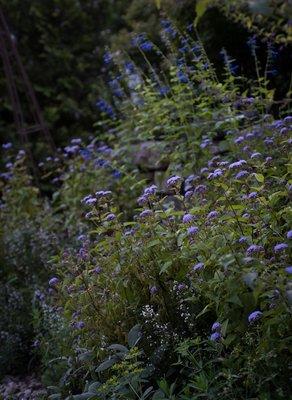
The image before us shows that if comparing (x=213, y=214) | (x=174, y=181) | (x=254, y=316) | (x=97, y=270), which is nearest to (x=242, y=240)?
(x=213, y=214)

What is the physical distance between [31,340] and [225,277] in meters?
1.99

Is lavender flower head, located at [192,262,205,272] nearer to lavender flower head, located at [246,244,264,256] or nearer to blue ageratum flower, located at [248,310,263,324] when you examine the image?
lavender flower head, located at [246,244,264,256]

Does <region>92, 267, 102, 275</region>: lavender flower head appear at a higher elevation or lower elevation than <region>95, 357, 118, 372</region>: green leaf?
higher

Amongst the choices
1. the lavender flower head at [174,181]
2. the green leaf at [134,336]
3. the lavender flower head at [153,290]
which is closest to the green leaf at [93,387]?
the green leaf at [134,336]

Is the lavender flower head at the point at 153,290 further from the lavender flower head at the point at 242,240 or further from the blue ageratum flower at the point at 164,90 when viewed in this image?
the blue ageratum flower at the point at 164,90

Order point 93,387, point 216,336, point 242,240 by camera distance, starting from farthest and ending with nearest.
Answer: point 93,387 < point 242,240 < point 216,336

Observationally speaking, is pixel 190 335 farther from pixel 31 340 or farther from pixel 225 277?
pixel 31 340

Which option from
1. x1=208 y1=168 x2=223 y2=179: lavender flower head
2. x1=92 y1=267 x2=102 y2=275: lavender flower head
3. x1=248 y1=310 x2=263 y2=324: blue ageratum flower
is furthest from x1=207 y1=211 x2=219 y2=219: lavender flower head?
x1=92 y1=267 x2=102 y2=275: lavender flower head

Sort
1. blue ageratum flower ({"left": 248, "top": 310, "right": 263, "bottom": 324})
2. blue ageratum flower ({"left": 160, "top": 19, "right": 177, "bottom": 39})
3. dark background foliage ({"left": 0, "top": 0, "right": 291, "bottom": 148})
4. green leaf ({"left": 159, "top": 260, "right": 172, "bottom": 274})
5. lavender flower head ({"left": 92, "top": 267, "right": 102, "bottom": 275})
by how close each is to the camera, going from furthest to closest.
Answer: dark background foliage ({"left": 0, "top": 0, "right": 291, "bottom": 148}) < blue ageratum flower ({"left": 160, "top": 19, "right": 177, "bottom": 39}) < lavender flower head ({"left": 92, "top": 267, "right": 102, "bottom": 275}) < green leaf ({"left": 159, "top": 260, "right": 172, "bottom": 274}) < blue ageratum flower ({"left": 248, "top": 310, "right": 263, "bottom": 324})

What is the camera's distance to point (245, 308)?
242 centimetres

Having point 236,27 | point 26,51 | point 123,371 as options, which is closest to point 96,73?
point 26,51

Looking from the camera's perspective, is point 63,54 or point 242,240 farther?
point 63,54

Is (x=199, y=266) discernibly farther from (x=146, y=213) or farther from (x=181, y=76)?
(x=181, y=76)

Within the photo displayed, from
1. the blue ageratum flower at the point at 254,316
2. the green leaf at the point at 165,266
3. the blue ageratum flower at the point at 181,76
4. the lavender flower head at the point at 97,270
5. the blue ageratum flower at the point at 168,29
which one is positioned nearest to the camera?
the blue ageratum flower at the point at 254,316
